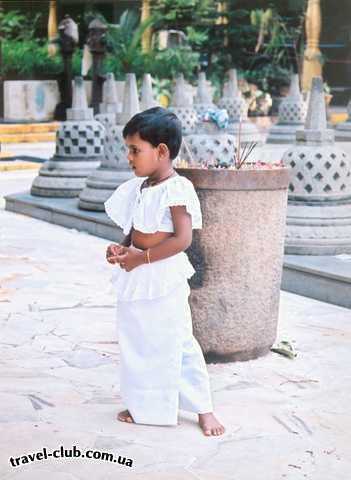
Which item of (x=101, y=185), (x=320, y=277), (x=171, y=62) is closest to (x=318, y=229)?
(x=320, y=277)

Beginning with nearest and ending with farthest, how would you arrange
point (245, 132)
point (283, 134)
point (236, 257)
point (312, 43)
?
1. point (236, 257)
2. point (245, 132)
3. point (283, 134)
4. point (312, 43)

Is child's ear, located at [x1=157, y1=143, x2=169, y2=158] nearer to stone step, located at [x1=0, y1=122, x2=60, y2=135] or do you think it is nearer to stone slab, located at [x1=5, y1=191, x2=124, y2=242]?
stone slab, located at [x1=5, y1=191, x2=124, y2=242]

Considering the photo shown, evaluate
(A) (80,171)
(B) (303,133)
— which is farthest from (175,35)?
(B) (303,133)

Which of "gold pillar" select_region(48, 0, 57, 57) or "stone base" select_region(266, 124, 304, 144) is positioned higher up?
"gold pillar" select_region(48, 0, 57, 57)

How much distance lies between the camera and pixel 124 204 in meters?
3.85

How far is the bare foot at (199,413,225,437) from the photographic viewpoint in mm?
3736

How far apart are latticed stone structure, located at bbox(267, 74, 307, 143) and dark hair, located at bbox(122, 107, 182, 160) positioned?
1449cm

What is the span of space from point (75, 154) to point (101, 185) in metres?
1.34

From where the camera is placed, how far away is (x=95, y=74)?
66.7ft

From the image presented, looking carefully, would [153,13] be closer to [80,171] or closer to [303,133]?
[80,171]

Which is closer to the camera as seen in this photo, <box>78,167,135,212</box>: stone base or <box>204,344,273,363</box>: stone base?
<box>204,344,273,363</box>: stone base

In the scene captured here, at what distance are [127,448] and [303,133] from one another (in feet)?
14.1

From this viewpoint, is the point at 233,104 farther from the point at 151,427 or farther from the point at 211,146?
the point at 151,427

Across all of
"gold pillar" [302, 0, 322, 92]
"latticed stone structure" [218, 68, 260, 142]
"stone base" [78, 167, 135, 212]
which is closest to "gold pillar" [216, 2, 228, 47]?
"gold pillar" [302, 0, 322, 92]
